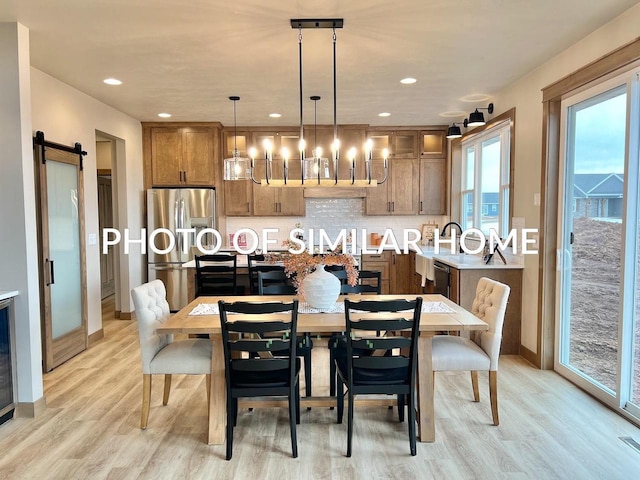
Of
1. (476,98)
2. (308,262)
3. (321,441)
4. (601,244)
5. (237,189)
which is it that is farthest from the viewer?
(237,189)

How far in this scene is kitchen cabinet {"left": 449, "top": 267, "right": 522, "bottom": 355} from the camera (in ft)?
13.9

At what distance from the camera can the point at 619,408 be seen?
301 cm

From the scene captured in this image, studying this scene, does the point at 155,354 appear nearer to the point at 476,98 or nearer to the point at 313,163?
the point at 313,163

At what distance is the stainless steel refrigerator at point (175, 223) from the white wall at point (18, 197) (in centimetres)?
292

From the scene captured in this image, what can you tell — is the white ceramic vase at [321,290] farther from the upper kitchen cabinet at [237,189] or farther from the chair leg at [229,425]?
the upper kitchen cabinet at [237,189]

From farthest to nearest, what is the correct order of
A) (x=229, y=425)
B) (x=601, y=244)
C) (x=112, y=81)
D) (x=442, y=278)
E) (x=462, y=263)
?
1. (x=442, y=278)
2. (x=462, y=263)
3. (x=112, y=81)
4. (x=601, y=244)
5. (x=229, y=425)

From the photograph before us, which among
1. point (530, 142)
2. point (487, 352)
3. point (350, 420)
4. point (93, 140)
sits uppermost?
point (93, 140)

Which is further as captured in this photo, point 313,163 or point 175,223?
point 175,223

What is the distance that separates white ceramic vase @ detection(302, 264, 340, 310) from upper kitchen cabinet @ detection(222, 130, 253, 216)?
372 centimetres

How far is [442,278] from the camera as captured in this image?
465cm

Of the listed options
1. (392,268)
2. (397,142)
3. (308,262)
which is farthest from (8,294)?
(397,142)

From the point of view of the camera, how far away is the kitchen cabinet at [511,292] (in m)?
4.25

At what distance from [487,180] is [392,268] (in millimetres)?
1748

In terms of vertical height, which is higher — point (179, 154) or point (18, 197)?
point (179, 154)
